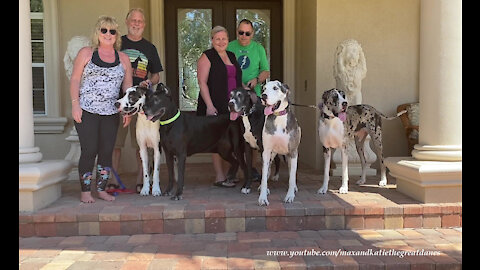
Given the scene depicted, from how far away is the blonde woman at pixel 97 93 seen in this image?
12.8 ft

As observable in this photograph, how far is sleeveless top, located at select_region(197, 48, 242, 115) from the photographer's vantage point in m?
4.52

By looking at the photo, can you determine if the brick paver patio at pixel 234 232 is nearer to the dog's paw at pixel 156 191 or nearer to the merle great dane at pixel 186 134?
the dog's paw at pixel 156 191

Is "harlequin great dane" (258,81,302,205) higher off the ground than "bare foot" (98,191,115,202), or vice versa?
"harlequin great dane" (258,81,302,205)

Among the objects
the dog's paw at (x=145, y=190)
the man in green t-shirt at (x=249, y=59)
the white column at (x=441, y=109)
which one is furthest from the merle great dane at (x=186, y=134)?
the white column at (x=441, y=109)

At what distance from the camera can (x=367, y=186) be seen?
15.6ft

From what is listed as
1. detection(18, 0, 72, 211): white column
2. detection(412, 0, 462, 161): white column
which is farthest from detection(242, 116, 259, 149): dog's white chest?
detection(18, 0, 72, 211): white column

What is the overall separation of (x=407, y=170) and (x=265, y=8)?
4.33 meters

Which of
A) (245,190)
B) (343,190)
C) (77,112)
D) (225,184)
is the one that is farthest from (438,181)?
(77,112)

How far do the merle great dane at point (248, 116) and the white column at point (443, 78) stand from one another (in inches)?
69.2

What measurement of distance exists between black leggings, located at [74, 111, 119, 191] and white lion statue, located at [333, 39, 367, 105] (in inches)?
113

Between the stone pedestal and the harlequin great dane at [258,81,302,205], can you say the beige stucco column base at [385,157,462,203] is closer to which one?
the harlequin great dane at [258,81,302,205]

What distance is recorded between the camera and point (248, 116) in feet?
13.7
